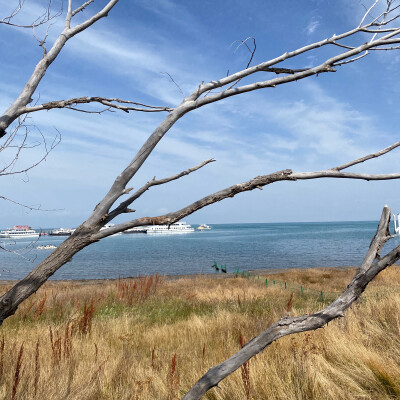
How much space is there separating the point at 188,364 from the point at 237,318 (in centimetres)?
242

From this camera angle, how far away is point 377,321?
580 centimetres

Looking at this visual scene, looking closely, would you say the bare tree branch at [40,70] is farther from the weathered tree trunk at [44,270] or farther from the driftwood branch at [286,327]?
the driftwood branch at [286,327]

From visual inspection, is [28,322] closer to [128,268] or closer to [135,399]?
[135,399]

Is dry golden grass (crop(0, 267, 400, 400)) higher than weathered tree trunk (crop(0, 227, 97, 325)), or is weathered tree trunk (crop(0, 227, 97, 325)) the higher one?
weathered tree trunk (crop(0, 227, 97, 325))

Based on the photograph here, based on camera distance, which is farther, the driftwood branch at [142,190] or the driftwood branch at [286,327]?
the driftwood branch at [286,327]

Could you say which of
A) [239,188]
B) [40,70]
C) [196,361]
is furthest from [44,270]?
[196,361]

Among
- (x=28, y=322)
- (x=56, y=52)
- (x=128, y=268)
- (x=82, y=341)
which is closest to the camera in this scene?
(x=56, y=52)

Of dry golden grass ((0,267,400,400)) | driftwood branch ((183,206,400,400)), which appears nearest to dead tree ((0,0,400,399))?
driftwood branch ((183,206,400,400))

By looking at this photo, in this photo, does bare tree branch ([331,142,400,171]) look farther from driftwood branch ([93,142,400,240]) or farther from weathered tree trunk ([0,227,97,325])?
weathered tree trunk ([0,227,97,325])

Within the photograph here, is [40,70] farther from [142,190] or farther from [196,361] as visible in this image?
[196,361]

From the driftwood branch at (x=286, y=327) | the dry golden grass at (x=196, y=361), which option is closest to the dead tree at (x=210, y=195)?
the driftwood branch at (x=286, y=327)

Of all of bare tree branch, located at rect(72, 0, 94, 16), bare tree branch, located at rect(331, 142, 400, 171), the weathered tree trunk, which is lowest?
the weathered tree trunk

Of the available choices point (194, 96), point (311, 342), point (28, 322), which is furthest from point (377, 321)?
point (28, 322)

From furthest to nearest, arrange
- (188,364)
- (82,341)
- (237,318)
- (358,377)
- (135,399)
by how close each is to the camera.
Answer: (237,318) < (82,341) < (188,364) < (358,377) < (135,399)
